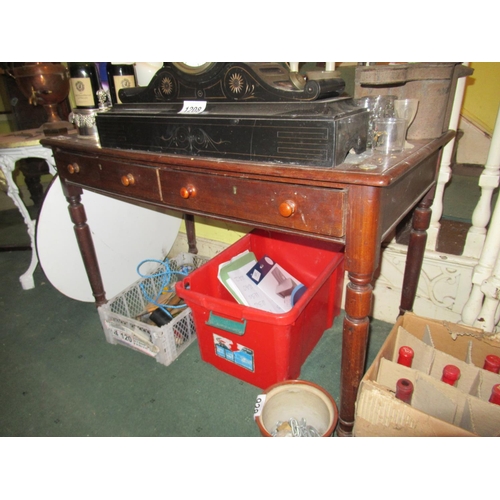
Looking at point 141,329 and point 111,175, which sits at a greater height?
point 111,175

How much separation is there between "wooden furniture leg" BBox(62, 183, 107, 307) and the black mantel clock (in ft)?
2.04

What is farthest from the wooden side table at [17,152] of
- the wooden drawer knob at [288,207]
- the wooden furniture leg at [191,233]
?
the wooden drawer knob at [288,207]

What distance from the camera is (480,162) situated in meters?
2.19

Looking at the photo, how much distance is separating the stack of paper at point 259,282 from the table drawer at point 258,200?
439mm

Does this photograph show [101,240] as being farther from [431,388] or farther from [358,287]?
[431,388]

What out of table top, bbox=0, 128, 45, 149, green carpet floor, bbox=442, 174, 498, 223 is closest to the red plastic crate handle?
green carpet floor, bbox=442, 174, 498, 223

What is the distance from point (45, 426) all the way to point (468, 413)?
4.07ft

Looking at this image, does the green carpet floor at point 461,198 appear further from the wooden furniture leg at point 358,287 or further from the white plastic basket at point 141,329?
the white plastic basket at point 141,329

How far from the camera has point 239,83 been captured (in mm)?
851

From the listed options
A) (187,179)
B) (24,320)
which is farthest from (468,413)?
(24,320)

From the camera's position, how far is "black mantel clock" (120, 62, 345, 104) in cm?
78

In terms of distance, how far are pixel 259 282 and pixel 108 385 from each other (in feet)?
2.25

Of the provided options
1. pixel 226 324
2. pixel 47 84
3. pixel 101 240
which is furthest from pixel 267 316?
pixel 47 84
